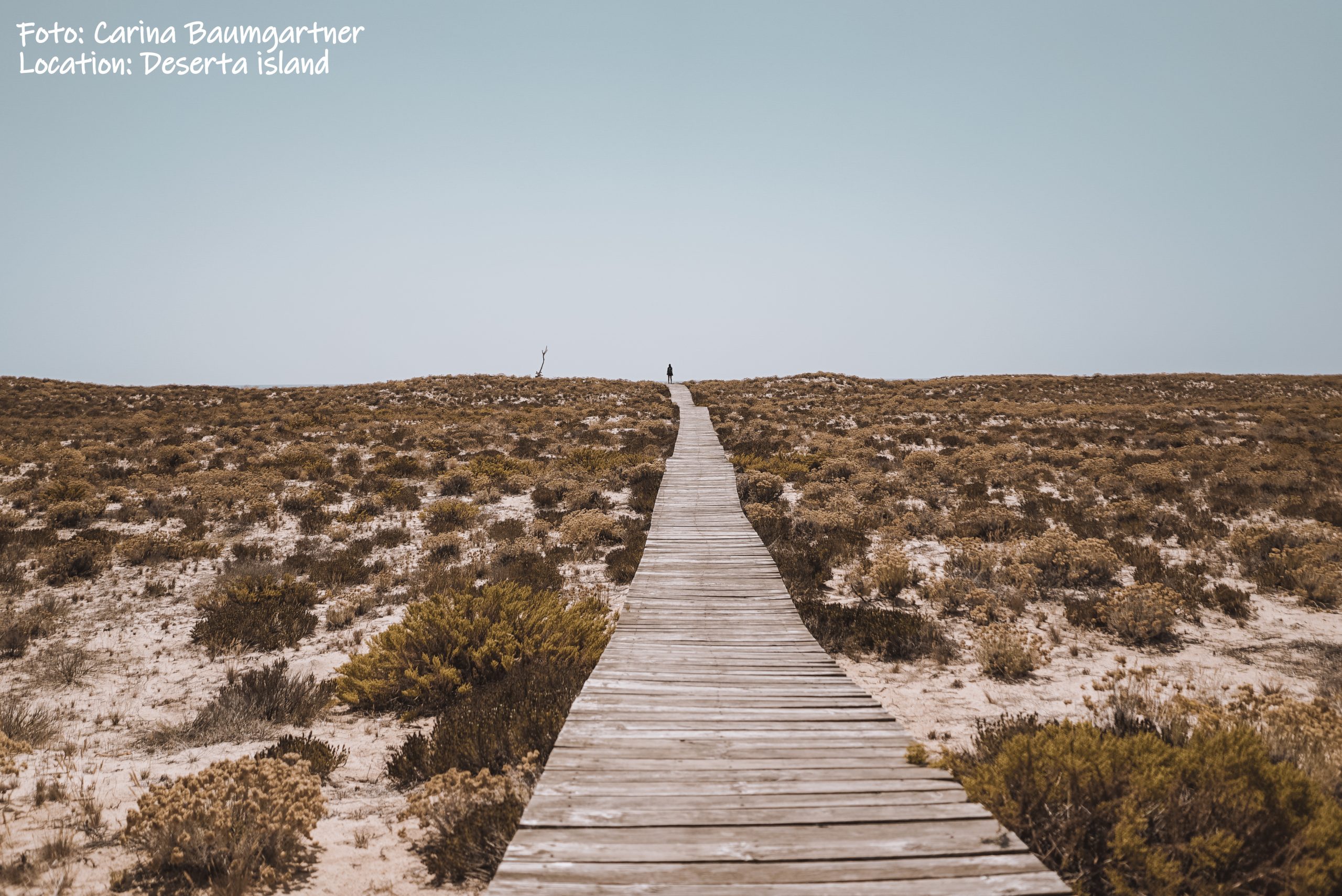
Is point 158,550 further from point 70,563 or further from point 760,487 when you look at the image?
point 760,487

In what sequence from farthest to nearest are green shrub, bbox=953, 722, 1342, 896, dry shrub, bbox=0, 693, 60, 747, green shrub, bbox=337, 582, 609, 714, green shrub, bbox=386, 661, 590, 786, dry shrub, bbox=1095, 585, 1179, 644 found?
dry shrub, bbox=1095, 585, 1179, 644, green shrub, bbox=337, 582, 609, 714, dry shrub, bbox=0, 693, 60, 747, green shrub, bbox=386, 661, 590, 786, green shrub, bbox=953, 722, 1342, 896

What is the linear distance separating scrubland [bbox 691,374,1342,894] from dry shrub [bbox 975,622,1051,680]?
3 centimetres

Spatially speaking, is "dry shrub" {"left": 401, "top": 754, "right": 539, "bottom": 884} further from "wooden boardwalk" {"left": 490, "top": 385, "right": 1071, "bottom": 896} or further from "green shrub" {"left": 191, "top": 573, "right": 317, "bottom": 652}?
"green shrub" {"left": 191, "top": 573, "right": 317, "bottom": 652}

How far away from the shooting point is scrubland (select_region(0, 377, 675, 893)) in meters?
3.88

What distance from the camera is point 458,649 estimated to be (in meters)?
6.95

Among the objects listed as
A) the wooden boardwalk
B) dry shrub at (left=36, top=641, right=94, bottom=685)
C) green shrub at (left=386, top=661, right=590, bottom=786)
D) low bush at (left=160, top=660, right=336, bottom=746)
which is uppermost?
the wooden boardwalk

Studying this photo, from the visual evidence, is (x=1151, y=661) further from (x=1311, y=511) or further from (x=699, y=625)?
(x=1311, y=511)

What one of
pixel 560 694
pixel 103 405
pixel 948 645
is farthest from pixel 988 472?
pixel 103 405

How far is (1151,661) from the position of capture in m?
7.32

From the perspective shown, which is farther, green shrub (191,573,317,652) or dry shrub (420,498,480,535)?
dry shrub (420,498,480,535)

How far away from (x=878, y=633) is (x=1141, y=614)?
360 centimetres

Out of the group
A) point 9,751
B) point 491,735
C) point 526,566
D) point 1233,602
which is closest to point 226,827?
point 491,735

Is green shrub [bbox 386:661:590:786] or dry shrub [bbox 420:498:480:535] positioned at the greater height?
dry shrub [bbox 420:498:480:535]

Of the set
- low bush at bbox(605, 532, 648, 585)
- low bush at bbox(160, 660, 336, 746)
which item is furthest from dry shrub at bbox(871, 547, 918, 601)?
low bush at bbox(160, 660, 336, 746)
